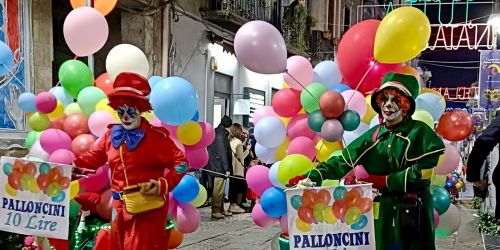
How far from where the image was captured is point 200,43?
37.8 feet

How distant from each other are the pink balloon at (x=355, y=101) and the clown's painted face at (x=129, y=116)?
165cm

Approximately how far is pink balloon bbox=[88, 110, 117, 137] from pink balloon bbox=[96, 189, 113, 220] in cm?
50

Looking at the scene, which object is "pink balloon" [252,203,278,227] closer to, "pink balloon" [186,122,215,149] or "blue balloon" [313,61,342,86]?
"pink balloon" [186,122,215,149]

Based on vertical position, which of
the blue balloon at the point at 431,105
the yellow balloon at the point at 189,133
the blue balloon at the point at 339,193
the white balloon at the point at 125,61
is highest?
the white balloon at the point at 125,61

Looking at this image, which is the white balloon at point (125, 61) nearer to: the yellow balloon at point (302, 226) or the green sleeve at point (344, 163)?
the green sleeve at point (344, 163)

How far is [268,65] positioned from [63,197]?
6.06 ft

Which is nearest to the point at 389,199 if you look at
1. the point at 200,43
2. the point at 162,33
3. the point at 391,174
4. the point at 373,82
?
the point at 391,174

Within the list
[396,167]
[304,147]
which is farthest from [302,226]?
[304,147]

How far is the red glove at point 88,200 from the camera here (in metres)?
4.36


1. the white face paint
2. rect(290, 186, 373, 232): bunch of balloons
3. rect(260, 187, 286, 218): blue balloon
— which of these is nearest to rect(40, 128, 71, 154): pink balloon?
rect(260, 187, 286, 218): blue balloon

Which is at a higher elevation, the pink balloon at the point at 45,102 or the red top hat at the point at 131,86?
the red top hat at the point at 131,86

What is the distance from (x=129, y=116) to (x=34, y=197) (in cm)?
100

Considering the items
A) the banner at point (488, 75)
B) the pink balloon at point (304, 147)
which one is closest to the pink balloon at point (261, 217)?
the pink balloon at point (304, 147)

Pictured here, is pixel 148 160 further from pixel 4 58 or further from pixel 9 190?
pixel 4 58
